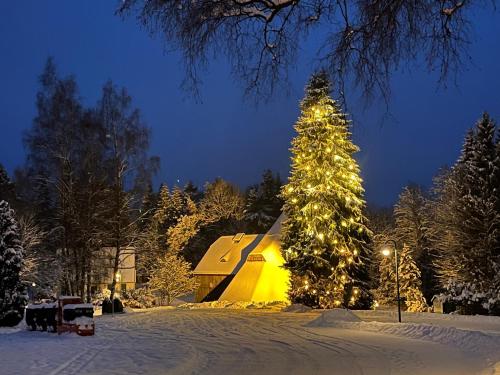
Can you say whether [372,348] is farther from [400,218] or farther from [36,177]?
[400,218]

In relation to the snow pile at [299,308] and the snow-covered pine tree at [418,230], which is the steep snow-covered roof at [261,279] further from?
the snow-covered pine tree at [418,230]

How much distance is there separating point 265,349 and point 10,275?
13.8 meters

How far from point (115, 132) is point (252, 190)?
36004mm

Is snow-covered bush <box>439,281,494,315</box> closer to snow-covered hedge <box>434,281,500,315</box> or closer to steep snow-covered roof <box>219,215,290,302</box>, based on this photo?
snow-covered hedge <box>434,281,500,315</box>

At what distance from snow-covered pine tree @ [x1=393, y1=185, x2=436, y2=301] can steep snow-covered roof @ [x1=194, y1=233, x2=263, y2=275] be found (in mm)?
14423

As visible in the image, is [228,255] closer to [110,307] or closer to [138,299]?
[138,299]

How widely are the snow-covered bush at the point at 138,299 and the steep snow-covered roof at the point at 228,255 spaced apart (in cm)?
698

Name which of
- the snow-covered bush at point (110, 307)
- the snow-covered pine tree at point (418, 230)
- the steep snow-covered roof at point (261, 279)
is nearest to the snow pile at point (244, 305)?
the steep snow-covered roof at point (261, 279)

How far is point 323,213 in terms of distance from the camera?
30172 millimetres

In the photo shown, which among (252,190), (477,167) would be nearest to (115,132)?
(477,167)

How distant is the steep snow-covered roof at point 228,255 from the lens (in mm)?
43619

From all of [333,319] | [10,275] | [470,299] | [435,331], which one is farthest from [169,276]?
[435,331]

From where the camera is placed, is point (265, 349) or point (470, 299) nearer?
point (265, 349)

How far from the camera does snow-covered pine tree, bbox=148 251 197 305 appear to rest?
43.2 meters
